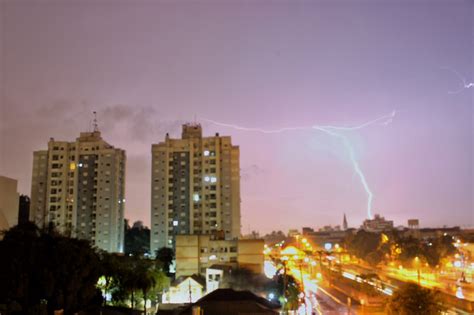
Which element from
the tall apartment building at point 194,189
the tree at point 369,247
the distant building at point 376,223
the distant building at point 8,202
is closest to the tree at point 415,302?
the distant building at point 8,202

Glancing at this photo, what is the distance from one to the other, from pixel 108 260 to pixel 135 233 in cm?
4331

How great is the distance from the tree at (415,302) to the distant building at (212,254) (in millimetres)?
25621

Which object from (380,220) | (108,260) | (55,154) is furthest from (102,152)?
(380,220)

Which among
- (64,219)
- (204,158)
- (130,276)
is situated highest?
(204,158)

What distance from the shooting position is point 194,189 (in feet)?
212

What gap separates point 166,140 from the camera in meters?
67.8

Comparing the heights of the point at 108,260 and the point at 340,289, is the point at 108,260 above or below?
above

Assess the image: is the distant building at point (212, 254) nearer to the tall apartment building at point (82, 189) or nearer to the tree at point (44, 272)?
the tall apartment building at point (82, 189)

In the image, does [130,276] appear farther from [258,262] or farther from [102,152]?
[102,152]

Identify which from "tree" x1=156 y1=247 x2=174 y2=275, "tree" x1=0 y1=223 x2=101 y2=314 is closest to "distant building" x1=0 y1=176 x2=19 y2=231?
"tree" x1=0 y1=223 x2=101 y2=314

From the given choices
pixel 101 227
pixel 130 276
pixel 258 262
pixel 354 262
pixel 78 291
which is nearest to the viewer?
pixel 78 291

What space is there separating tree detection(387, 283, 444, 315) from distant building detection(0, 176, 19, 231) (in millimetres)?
26850

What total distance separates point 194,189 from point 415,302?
44832 mm

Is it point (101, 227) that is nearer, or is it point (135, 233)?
point (101, 227)
